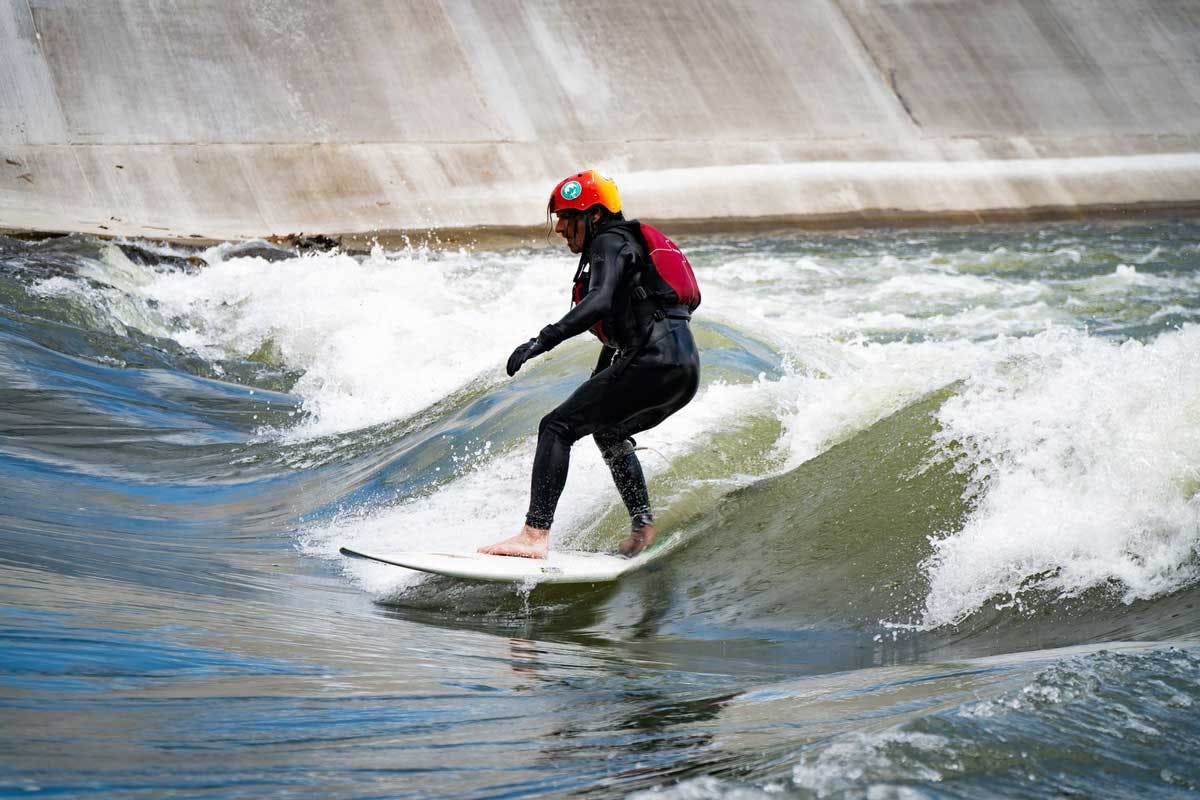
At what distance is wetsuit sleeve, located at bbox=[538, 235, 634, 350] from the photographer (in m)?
5.16

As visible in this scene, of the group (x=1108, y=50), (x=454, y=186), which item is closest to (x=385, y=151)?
(x=454, y=186)

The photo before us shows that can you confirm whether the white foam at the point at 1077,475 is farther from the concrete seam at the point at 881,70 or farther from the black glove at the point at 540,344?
the concrete seam at the point at 881,70

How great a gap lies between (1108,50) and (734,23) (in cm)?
1003

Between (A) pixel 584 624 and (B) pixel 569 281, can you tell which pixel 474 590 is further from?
(B) pixel 569 281

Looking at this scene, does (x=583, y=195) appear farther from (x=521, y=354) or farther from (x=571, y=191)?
(x=521, y=354)

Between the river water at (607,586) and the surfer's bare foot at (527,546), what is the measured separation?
6.7 inches

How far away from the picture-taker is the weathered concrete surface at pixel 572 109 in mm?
23250

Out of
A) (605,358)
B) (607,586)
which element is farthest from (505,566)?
(605,358)

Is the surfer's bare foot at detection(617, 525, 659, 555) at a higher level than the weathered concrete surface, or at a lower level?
lower

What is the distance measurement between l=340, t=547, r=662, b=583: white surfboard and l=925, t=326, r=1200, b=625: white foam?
1.42m

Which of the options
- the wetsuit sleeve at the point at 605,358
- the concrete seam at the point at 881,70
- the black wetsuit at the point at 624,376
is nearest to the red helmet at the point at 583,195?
the black wetsuit at the point at 624,376

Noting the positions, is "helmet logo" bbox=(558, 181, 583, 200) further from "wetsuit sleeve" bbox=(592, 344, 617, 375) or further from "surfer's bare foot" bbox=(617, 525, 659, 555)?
"surfer's bare foot" bbox=(617, 525, 659, 555)

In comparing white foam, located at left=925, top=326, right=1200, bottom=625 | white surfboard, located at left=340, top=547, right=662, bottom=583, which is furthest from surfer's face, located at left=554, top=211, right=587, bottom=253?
white foam, located at left=925, top=326, right=1200, bottom=625

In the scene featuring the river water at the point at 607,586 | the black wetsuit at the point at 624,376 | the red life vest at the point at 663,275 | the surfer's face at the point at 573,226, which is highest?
the surfer's face at the point at 573,226
